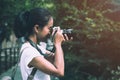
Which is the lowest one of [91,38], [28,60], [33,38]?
[91,38]

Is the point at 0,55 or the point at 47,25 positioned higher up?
the point at 47,25

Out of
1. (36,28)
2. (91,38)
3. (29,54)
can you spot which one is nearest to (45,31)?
(36,28)

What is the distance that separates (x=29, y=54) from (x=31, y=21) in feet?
1.11

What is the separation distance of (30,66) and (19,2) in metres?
8.54

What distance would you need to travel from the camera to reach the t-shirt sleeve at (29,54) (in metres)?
3.67

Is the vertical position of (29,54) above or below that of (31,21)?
below

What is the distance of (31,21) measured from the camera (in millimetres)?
3854

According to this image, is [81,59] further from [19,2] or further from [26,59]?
[26,59]

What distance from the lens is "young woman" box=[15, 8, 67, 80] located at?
3680 mm

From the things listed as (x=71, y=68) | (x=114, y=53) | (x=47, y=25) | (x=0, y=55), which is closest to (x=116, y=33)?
(x=114, y=53)

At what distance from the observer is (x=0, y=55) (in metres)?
12.6

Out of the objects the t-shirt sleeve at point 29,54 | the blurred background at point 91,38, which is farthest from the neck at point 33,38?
the blurred background at point 91,38

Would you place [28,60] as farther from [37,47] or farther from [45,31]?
[45,31]

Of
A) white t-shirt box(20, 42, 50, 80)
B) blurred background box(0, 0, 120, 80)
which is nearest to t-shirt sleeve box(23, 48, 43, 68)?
white t-shirt box(20, 42, 50, 80)
